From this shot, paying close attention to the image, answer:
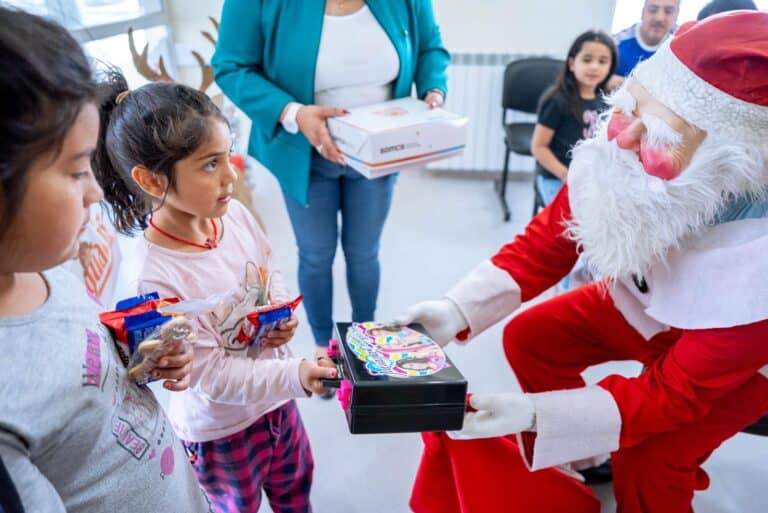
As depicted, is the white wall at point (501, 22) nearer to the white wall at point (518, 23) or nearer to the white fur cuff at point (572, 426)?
the white wall at point (518, 23)

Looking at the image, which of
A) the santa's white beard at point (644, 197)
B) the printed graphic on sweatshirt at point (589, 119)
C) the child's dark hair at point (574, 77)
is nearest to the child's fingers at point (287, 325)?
the santa's white beard at point (644, 197)

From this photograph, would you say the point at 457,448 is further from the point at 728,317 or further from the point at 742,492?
the point at 742,492

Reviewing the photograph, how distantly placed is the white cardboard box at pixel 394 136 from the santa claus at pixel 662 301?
373mm

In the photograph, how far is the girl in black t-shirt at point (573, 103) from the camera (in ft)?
6.72

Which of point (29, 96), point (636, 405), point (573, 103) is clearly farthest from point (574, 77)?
point (29, 96)

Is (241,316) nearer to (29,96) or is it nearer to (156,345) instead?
(156,345)

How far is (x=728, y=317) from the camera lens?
34.4 inches

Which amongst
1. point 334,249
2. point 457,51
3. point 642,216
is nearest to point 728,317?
point 642,216

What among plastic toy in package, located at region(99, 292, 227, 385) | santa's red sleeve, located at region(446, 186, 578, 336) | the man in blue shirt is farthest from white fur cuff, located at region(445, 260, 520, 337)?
the man in blue shirt

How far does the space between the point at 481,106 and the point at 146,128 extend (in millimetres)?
2572

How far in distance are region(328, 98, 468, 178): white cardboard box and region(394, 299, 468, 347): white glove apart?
363mm

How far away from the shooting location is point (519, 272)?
4.09 feet

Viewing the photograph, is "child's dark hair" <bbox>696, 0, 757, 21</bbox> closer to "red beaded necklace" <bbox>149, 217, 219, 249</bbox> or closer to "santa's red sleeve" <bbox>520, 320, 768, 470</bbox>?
"santa's red sleeve" <bbox>520, 320, 768, 470</bbox>

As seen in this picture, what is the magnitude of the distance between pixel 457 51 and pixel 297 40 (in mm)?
1927
